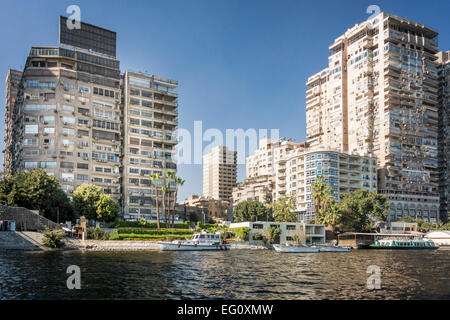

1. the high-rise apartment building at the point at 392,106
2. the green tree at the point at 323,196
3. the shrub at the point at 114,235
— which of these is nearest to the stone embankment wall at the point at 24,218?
the shrub at the point at 114,235

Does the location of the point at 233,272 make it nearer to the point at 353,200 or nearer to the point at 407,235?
the point at 353,200

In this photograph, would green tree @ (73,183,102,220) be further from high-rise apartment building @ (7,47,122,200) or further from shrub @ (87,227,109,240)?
high-rise apartment building @ (7,47,122,200)

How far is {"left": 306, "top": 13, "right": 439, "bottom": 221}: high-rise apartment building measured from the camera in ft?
513

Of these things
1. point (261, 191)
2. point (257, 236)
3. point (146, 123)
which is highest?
point (146, 123)

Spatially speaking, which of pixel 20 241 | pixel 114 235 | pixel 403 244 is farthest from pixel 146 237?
pixel 403 244

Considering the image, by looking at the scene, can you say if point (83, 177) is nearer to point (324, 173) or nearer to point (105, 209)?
point (105, 209)

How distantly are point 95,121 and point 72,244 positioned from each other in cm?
5277

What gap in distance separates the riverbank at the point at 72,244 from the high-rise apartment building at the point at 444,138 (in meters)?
132

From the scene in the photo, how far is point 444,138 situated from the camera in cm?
18000

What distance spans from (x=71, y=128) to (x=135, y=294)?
9807 centimetres

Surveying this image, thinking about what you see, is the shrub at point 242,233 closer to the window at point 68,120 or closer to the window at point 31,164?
the window at point 68,120

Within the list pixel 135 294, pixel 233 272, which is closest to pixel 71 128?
pixel 233 272

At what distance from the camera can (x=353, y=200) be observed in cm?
12344
